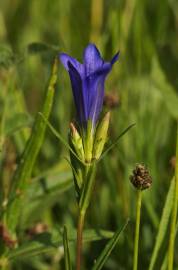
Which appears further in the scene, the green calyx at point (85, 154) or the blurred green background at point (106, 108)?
the blurred green background at point (106, 108)

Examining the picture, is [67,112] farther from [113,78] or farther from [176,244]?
[176,244]

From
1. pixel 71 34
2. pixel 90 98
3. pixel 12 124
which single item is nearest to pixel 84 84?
pixel 90 98

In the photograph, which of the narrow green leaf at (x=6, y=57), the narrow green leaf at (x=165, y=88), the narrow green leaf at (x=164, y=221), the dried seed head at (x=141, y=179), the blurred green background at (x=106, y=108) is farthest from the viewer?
the narrow green leaf at (x=165, y=88)

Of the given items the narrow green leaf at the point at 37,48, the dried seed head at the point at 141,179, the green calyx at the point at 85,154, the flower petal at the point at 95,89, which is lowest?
the dried seed head at the point at 141,179

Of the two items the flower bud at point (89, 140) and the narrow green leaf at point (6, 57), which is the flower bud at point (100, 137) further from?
the narrow green leaf at point (6, 57)

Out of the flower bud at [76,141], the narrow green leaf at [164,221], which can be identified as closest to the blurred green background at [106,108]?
the narrow green leaf at [164,221]

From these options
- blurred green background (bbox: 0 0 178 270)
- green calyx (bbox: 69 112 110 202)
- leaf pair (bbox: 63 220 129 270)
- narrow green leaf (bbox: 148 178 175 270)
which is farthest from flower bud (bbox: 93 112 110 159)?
blurred green background (bbox: 0 0 178 270)

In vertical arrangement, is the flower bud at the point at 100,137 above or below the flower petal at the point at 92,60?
below
